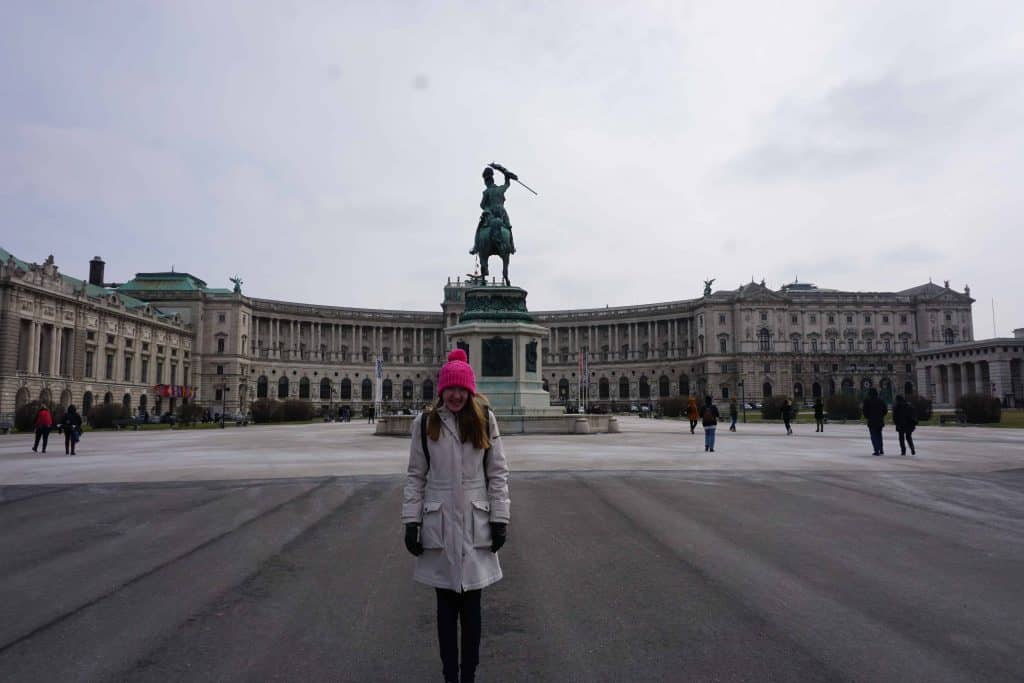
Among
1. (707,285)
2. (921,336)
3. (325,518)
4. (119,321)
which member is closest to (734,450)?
(325,518)

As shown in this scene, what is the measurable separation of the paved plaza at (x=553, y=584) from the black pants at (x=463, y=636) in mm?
451

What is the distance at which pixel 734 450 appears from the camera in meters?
26.0

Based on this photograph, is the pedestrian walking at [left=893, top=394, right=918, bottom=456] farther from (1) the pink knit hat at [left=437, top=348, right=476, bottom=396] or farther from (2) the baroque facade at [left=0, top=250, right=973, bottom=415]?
(2) the baroque facade at [left=0, top=250, right=973, bottom=415]

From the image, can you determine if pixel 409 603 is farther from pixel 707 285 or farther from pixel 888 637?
pixel 707 285

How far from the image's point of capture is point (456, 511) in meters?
4.92

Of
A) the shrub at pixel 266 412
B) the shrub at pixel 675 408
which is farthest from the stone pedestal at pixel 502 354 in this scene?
the shrub at pixel 675 408

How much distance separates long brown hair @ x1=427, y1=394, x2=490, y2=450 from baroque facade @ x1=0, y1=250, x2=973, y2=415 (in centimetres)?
10734

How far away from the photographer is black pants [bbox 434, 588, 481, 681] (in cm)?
485

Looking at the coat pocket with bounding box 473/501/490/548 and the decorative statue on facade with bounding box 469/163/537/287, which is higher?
the decorative statue on facade with bounding box 469/163/537/287

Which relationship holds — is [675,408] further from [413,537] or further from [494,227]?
[413,537]

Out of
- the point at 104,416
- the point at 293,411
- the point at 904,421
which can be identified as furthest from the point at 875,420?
the point at 293,411

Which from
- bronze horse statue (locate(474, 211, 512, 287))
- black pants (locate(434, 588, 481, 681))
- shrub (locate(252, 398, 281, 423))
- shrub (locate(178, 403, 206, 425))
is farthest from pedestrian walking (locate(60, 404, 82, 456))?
shrub (locate(252, 398, 281, 423))

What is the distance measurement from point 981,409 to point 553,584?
56750mm

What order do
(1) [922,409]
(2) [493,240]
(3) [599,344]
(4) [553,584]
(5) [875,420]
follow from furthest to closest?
(3) [599,344] → (1) [922,409] → (2) [493,240] → (5) [875,420] → (4) [553,584]
